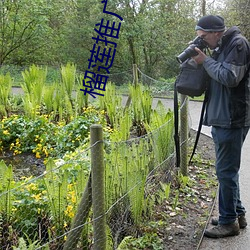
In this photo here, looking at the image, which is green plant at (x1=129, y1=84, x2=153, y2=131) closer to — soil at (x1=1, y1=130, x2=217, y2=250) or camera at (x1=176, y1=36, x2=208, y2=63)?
soil at (x1=1, y1=130, x2=217, y2=250)

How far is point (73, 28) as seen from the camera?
1524 cm

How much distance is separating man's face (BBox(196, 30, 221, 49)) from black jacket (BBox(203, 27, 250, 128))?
0.06m

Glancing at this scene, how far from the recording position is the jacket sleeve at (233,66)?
2.70 metres

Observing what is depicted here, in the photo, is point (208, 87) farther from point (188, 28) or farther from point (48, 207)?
point (188, 28)

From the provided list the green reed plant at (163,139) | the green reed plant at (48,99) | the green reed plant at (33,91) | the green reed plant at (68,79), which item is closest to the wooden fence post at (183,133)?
the green reed plant at (163,139)

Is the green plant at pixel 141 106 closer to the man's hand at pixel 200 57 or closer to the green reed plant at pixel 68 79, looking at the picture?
the green reed plant at pixel 68 79

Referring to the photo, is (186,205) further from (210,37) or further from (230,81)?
(210,37)

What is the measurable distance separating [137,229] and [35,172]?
1934mm

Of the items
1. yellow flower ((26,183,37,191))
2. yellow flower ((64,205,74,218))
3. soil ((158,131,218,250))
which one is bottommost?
soil ((158,131,218,250))

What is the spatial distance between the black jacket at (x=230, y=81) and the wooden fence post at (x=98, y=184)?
1.06m

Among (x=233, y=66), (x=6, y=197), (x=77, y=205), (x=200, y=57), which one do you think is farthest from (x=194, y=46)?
(x=6, y=197)

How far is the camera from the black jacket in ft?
8.93

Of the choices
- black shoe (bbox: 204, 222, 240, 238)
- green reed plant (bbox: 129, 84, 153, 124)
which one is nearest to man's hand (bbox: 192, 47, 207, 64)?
black shoe (bbox: 204, 222, 240, 238)

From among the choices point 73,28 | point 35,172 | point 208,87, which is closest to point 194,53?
point 208,87
